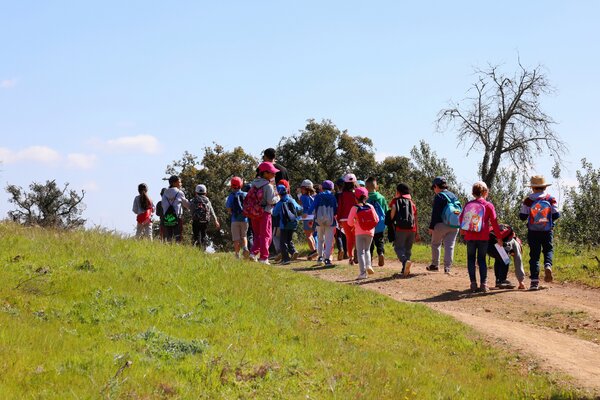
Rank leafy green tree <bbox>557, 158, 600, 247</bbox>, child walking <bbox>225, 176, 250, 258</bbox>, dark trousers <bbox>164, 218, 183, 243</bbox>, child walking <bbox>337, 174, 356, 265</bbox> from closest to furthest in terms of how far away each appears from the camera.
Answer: child walking <bbox>225, 176, 250, 258</bbox> < child walking <bbox>337, 174, 356, 265</bbox> < dark trousers <bbox>164, 218, 183, 243</bbox> < leafy green tree <bbox>557, 158, 600, 247</bbox>

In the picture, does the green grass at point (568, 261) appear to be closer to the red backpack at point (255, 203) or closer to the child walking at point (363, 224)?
the child walking at point (363, 224)

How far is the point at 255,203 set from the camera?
563 inches

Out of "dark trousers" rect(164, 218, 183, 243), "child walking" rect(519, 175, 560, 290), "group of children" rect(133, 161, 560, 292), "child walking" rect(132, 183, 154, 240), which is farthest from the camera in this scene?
"child walking" rect(132, 183, 154, 240)

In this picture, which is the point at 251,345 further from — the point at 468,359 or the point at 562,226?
the point at 562,226

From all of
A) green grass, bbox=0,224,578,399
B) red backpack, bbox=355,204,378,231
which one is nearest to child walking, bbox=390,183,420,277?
red backpack, bbox=355,204,378,231

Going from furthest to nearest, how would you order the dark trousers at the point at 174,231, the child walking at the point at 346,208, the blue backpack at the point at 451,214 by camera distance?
1. the dark trousers at the point at 174,231
2. the child walking at the point at 346,208
3. the blue backpack at the point at 451,214

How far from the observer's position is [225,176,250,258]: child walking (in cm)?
1648

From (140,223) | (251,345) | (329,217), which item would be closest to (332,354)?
(251,345)

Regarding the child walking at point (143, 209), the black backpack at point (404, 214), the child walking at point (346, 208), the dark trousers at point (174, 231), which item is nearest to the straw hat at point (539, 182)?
the black backpack at point (404, 214)

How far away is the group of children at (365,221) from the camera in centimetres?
1358

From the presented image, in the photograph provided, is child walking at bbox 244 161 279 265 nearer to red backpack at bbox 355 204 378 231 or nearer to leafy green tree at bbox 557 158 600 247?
red backpack at bbox 355 204 378 231

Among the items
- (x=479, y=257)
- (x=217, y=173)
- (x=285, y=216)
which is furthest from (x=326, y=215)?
(x=217, y=173)

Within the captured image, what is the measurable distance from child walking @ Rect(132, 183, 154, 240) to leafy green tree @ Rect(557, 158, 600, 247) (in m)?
16.6

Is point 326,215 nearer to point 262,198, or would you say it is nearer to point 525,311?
point 262,198
